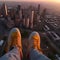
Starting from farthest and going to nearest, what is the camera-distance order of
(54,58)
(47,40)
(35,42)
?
(47,40), (54,58), (35,42)

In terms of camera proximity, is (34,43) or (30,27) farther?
(30,27)

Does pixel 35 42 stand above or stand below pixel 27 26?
above

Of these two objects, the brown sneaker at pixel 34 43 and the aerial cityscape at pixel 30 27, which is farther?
the aerial cityscape at pixel 30 27

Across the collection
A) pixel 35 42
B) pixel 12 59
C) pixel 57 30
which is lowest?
pixel 57 30

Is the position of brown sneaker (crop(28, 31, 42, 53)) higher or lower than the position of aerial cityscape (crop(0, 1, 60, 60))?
higher

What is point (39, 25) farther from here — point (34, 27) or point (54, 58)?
point (54, 58)

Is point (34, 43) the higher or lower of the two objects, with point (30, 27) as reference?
higher

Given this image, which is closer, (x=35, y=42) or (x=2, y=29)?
(x=35, y=42)

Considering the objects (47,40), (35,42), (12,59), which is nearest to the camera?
(12,59)

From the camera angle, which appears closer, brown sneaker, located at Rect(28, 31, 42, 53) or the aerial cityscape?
brown sneaker, located at Rect(28, 31, 42, 53)

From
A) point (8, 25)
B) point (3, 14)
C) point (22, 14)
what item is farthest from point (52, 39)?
point (3, 14)

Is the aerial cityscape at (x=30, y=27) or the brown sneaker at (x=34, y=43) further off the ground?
the brown sneaker at (x=34, y=43)
